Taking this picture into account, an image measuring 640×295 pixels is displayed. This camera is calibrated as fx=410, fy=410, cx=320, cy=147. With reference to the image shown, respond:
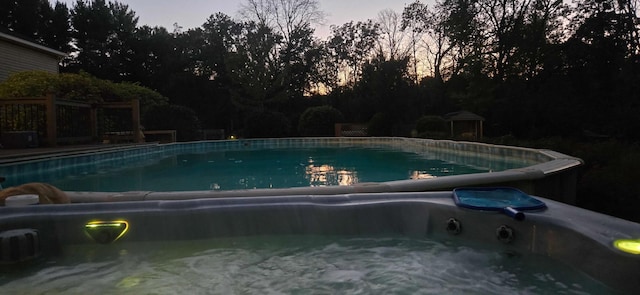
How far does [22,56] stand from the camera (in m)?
12.5

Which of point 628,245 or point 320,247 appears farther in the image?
point 320,247

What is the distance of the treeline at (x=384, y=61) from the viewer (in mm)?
16547

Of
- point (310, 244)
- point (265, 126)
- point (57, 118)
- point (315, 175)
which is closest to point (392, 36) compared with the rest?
point (265, 126)

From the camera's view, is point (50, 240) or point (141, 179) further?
point (141, 179)

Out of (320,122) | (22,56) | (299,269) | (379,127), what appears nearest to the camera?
(299,269)

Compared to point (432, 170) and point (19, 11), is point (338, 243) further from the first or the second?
point (19, 11)

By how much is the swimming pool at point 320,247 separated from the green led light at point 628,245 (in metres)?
0.02

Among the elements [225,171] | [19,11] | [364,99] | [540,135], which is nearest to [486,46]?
[540,135]

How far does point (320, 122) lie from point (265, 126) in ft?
7.42

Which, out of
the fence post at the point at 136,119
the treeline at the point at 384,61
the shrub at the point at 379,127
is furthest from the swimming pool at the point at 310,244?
the treeline at the point at 384,61

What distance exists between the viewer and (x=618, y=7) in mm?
16469

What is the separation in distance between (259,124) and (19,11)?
12257 millimetres

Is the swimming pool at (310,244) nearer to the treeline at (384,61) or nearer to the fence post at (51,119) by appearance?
the fence post at (51,119)

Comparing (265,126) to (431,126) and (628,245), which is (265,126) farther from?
(628,245)
